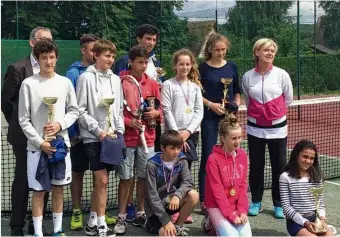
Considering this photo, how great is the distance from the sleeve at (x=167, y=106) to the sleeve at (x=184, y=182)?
365 millimetres

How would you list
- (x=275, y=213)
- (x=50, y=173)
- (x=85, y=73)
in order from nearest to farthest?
(x=50, y=173), (x=85, y=73), (x=275, y=213)

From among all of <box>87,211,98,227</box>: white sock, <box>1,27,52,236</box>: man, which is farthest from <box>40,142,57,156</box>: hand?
<box>87,211,98,227</box>: white sock

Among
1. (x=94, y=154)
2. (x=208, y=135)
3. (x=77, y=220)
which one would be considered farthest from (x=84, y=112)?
(x=208, y=135)

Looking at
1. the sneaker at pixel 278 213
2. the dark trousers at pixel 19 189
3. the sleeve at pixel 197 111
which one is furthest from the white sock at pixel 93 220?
the sneaker at pixel 278 213

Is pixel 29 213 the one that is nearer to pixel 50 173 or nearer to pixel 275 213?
pixel 50 173

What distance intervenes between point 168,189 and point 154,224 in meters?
0.32

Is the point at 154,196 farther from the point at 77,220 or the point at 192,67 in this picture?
the point at 192,67

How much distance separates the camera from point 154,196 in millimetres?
4543

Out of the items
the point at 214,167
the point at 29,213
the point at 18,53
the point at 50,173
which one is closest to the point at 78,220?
the point at 29,213

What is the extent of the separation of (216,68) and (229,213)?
144 centimetres

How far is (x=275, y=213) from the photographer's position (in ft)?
17.5

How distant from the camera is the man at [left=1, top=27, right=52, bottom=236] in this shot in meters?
4.41

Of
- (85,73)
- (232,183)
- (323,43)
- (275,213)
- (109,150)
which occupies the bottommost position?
(275,213)

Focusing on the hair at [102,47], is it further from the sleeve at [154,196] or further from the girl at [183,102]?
the sleeve at [154,196]
